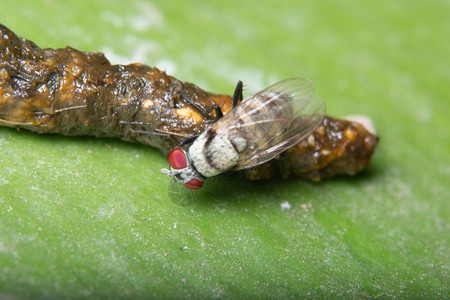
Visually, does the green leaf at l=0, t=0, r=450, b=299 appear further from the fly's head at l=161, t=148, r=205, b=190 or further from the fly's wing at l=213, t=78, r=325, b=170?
the fly's wing at l=213, t=78, r=325, b=170

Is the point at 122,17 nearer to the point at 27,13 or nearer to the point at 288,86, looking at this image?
the point at 27,13

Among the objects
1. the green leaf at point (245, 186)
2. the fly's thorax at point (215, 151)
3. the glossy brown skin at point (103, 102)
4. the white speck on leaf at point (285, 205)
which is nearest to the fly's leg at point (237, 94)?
the glossy brown skin at point (103, 102)

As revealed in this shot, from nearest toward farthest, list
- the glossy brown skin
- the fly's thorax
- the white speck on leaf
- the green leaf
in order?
the green leaf
the glossy brown skin
the fly's thorax
the white speck on leaf

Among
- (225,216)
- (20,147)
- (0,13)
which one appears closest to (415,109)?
(225,216)

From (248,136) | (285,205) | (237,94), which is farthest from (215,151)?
(285,205)

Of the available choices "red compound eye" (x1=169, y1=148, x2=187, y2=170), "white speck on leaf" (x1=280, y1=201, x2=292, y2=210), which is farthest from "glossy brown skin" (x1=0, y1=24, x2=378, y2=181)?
"white speck on leaf" (x1=280, y1=201, x2=292, y2=210)

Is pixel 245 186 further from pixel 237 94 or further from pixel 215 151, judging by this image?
pixel 237 94

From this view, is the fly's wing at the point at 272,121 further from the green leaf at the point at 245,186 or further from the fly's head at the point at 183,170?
the green leaf at the point at 245,186

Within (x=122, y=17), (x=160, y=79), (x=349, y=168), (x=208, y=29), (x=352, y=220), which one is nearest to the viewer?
(x=160, y=79)
